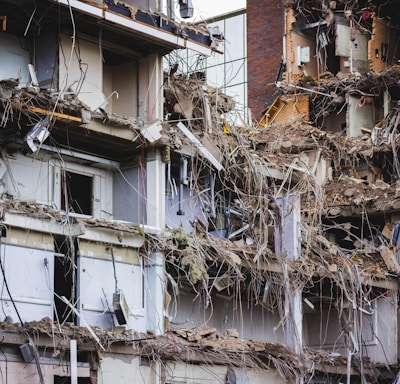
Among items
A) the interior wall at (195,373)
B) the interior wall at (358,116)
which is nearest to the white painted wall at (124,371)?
the interior wall at (195,373)

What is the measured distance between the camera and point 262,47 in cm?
5656

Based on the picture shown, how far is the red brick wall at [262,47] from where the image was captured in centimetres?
5566

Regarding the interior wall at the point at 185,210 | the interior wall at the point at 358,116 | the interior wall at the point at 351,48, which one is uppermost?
the interior wall at the point at 351,48

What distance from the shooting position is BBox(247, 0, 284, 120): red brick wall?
55.7 meters

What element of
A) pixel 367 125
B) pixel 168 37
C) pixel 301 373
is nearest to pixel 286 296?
pixel 301 373

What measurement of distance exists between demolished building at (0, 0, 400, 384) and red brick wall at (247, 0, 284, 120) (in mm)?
12149

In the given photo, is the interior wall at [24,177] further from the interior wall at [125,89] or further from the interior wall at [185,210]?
the interior wall at [185,210]

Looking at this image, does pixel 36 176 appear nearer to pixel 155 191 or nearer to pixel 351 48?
pixel 155 191

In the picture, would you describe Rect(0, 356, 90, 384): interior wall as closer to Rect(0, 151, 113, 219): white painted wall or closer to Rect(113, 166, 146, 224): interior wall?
Rect(0, 151, 113, 219): white painted wall

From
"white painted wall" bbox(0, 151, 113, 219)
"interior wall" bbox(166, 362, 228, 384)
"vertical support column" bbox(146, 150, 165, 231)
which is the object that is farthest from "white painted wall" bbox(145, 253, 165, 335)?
"white painted wall" bbox(0, 151, 113, 219)

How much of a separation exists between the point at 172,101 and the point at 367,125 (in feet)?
51.5

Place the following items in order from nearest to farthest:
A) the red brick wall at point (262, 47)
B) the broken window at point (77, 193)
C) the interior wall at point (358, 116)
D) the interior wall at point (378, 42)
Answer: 1. the broken window at point (77, 193)
2. the interior wall at point (358, 116)
3. the interior wall at point (378, 42)
4. the red brick wall at point (262, 47)

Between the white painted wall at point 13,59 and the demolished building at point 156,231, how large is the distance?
0.12 ft

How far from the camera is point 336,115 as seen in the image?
5172 cm
